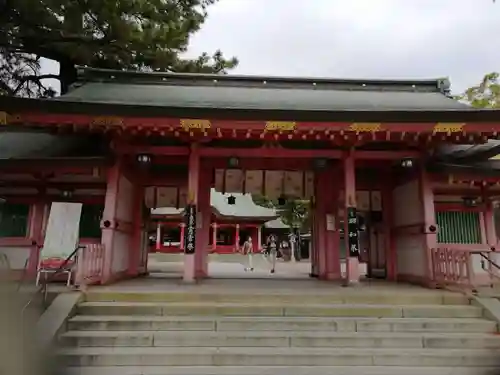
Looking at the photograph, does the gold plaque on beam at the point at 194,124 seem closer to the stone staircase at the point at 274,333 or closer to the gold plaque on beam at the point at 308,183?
the stone staircase at the point at 274,333

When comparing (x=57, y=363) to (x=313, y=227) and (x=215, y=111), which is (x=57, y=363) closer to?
(x=215, y=111)

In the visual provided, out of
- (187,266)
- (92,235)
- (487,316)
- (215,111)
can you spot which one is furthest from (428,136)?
(92,235)

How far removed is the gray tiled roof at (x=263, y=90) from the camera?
10102mm

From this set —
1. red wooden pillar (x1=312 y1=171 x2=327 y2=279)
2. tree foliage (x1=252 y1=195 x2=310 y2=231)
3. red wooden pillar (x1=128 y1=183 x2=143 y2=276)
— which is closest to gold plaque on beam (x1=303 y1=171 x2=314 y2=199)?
red wooden pillar (x1=312 y1=171 x2=327 y2=279)

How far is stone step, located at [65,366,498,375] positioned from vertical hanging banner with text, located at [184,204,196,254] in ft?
10.7

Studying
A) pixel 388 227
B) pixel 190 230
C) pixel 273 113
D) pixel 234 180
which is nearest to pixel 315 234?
pixel 388 227

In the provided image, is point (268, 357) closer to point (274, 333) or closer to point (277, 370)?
point (277, 370)

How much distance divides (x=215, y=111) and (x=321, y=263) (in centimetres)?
515

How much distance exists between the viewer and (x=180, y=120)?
24.8ft

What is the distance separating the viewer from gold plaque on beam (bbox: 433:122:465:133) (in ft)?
25.0

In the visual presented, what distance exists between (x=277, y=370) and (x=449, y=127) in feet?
18.5

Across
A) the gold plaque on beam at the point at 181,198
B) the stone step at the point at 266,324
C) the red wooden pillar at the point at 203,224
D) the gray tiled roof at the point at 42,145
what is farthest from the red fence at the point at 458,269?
the gray tiled roof at the point at 42,145

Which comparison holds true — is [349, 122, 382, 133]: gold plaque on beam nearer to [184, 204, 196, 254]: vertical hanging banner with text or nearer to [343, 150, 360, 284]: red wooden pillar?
[343, 150, 360, 284]: red wooden pillar

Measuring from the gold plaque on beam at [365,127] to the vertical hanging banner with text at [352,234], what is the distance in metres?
1.67
